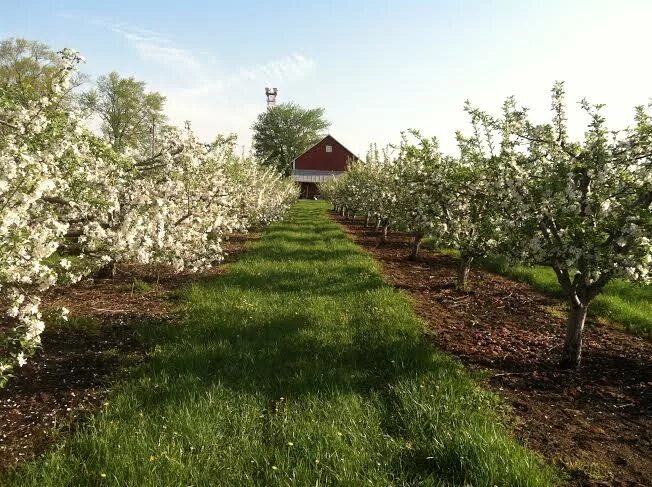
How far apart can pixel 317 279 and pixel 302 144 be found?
269 ft

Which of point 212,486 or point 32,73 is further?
point 32,73

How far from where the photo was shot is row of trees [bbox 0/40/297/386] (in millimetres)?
4762

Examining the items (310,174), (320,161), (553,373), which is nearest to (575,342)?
(553,373)

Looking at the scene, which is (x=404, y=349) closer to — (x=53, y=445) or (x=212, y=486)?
(x=212, y=486)

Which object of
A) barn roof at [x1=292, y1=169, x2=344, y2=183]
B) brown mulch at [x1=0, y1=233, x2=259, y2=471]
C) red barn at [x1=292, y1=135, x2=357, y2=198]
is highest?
red barn at [x1=292, y1=135, x2=357, y2=198]

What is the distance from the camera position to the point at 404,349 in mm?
6961

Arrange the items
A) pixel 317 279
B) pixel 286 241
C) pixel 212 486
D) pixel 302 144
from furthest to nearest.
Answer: pixel 302 144 < pixel 286 241 < pixel 317 279 < pixel 212 486

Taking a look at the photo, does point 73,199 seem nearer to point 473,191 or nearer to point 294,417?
point 294,417

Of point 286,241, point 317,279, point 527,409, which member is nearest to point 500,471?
point 527,409

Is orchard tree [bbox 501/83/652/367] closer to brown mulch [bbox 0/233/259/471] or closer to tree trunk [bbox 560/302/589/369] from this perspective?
tree trunk [bbox 560/302/589/369]

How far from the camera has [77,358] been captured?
6.79 m

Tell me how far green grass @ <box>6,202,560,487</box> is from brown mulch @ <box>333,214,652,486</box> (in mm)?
469

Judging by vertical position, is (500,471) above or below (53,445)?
above

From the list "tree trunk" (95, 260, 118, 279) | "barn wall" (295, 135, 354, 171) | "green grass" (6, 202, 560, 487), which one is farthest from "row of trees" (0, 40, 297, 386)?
"barn wall" (295, 135, 354, 171)
